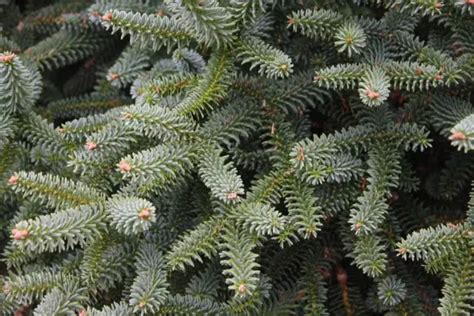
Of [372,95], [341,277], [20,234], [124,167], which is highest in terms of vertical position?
[372,95]

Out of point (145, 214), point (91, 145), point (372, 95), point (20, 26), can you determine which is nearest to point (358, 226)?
point (372, 95)

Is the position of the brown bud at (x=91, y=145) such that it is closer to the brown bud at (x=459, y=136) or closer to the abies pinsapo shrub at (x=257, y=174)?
the abies pinsapo shrub at (x=257, y=174)

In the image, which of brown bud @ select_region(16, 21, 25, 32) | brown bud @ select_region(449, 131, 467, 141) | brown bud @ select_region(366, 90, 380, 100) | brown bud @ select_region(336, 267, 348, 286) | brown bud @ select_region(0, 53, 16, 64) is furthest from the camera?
brown bud @ select_region(16, 21, 25, 32)

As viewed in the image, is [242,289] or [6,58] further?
[6,58]

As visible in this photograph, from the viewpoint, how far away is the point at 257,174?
130 centimetres

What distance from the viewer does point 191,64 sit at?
1362mm

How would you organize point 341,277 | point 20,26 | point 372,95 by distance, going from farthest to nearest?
point 20,26, point 341,277, point 372,95

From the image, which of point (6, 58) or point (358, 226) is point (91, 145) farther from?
point (358, 226)

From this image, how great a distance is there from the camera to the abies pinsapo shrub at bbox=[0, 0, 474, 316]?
3.66 feet

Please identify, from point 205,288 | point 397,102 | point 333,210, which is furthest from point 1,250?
point 397,102

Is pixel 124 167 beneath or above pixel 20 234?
above

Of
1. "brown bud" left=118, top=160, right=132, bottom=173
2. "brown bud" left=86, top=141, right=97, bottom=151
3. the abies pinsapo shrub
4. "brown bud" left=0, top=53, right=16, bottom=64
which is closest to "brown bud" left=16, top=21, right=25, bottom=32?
the abies pinsapo shrub

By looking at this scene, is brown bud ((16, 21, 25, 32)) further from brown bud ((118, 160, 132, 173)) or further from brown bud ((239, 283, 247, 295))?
brown bud ((239, 283, 247, 295))

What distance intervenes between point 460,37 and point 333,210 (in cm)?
47
